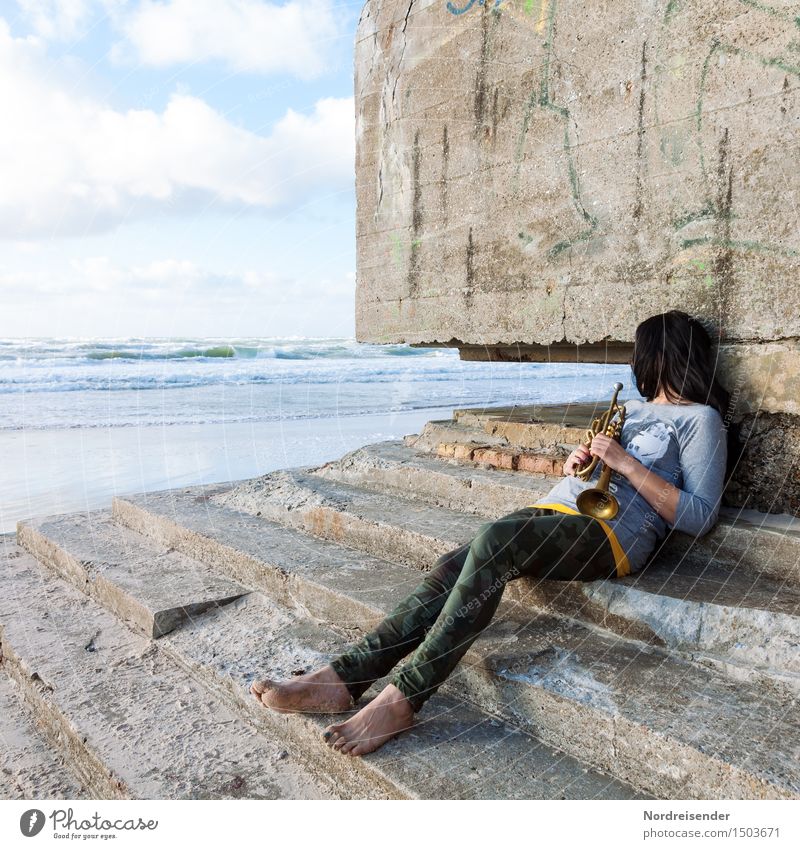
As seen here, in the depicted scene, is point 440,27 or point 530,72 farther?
point 440,27

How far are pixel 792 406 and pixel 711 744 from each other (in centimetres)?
143

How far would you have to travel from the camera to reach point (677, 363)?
267 cm

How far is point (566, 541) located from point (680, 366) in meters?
0.88

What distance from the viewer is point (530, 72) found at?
3574mm

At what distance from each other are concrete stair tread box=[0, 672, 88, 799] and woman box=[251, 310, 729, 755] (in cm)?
69

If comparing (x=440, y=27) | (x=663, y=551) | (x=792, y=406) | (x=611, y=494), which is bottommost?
(x=663, y=551)

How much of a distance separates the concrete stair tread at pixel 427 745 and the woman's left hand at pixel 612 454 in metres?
0.90

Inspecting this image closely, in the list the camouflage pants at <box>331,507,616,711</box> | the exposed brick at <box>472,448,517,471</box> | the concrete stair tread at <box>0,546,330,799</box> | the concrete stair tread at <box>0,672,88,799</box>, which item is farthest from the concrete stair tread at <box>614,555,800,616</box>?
the concrete stair tread at <box>0,672,88,799</box>

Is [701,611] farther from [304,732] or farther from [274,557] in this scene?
[274,557]

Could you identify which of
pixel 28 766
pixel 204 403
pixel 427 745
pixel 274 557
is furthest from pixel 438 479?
pixel 204 403

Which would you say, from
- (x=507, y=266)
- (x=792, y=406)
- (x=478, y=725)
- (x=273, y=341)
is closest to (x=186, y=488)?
(x=507, y=266)

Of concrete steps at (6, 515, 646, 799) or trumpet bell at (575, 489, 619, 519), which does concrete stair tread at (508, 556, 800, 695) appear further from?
concrete steps at (6, 515, 646, 799)

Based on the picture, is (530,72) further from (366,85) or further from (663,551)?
(663,551)

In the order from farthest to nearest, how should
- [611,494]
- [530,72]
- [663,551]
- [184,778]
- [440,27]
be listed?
[440,27], [530,72], [663,551], [611,494], [184,778]
